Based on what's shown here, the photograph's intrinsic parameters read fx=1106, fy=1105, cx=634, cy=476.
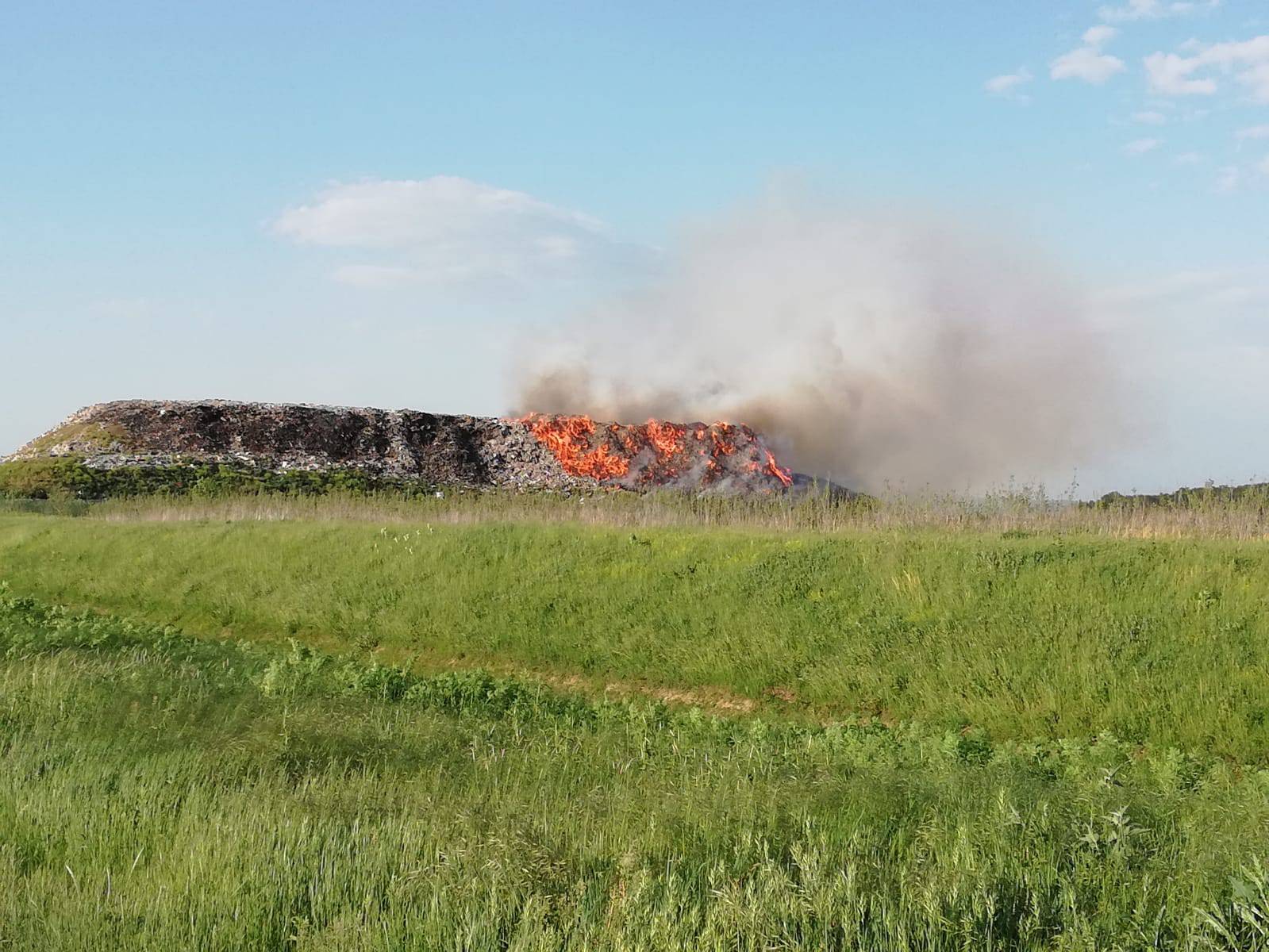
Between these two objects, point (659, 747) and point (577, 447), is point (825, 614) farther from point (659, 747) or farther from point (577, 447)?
point (577, 447)

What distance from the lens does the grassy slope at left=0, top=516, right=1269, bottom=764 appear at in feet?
44.1

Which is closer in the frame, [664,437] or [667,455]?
[667,455]

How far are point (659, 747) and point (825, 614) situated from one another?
7.11 m

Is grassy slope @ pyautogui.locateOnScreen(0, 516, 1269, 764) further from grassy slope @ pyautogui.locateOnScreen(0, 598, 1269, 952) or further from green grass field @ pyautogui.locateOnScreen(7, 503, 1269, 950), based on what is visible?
grassy slope @ pyautogui.locateOnScreen(0, 598, 1269, 952)

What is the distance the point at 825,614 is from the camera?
16.7 meters

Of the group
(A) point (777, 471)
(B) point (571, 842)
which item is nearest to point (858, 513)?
(B) point (571, 842)

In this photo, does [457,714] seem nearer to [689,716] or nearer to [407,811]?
[689,716]

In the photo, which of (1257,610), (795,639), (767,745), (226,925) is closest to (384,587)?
(795,639)

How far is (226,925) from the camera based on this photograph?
550cm

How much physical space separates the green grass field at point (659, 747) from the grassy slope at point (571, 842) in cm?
3

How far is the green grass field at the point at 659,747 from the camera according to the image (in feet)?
18.1

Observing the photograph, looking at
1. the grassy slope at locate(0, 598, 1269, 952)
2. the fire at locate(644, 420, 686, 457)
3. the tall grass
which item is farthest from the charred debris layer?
the grassy slope at locate(0, 598, 1269, 952)

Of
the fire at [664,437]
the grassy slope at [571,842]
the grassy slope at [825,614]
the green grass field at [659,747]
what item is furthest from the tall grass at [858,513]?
the fire at [664,437]

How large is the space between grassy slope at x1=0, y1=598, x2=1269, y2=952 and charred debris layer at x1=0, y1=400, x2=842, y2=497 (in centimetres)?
4072
